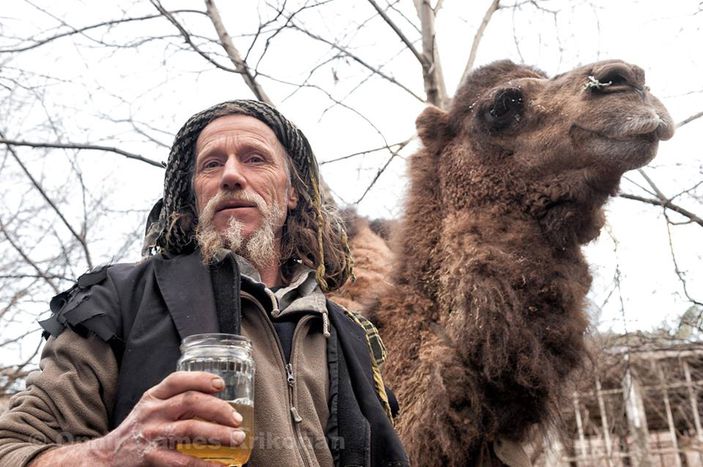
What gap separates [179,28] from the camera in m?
5.76

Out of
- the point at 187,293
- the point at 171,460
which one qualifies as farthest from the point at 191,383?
the point at 187,293

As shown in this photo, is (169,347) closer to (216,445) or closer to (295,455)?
(295,455)

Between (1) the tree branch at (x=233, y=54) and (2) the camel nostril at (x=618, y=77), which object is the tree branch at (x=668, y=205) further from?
(1) the tree branch at (x=233, y=54)

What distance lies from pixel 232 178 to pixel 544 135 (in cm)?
204

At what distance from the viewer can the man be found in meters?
1.60

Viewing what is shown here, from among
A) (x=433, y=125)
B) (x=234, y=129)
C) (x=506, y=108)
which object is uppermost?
(x=433, y=125)

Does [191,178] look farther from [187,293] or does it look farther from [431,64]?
[431,64]

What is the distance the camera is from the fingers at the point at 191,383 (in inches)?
57.7

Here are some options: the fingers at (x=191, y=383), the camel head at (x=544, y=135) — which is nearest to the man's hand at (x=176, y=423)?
the fingers at (x=191, y=383)

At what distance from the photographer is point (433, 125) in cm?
463

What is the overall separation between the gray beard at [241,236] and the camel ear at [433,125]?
2049mm

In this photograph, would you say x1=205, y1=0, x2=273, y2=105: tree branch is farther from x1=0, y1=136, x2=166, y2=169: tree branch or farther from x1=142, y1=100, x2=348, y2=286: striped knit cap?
x1=142, y1=100, x2=348, y2=286: striped knit cap

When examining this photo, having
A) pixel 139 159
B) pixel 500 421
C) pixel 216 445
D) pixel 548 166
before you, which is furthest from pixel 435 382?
pixel 139 159

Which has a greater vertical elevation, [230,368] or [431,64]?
[431,64]
